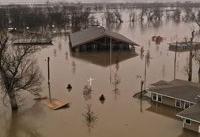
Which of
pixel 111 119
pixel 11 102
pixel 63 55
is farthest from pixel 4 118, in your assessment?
pixel 63 55

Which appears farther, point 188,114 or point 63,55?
point 63,55

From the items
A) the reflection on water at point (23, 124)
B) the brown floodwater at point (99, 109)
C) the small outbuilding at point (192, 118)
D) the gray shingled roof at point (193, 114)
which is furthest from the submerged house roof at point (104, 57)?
the small outbuilding at point (192, 118)

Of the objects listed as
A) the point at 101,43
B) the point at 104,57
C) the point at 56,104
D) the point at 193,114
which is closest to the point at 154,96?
the point at 193,114

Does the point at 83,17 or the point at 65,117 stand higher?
the point at 83,17

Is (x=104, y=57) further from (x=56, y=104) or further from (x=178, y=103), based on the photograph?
(x=178, y=103)

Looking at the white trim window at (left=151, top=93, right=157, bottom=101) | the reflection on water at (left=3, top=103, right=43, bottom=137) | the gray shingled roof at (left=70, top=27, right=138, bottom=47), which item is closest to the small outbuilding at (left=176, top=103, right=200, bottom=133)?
the white trim window at (left=151, top=93, right=157, bottom=101)

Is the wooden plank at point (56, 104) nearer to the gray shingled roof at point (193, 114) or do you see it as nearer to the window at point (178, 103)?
the window at point (178, 103)

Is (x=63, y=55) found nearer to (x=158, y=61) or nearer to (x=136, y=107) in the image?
(x=158, y=61)

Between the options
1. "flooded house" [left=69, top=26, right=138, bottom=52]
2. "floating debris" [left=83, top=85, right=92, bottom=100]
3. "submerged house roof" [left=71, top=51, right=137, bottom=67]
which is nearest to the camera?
"floating debris" [left=83, top=85, right=92, bottom=100]

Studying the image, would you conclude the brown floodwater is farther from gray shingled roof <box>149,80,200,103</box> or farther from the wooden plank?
gray shingled roof <box>149,80,200,103</box>
